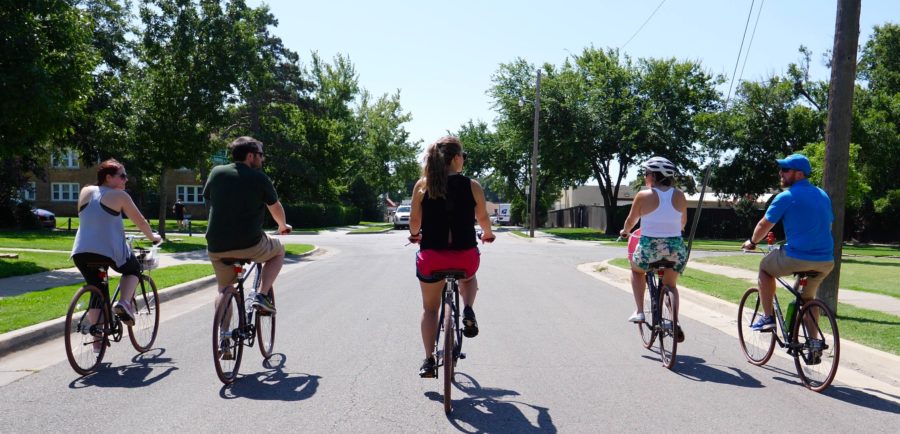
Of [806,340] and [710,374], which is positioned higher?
[806,340]

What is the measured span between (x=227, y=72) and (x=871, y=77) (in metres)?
42.6

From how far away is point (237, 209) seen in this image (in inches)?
232

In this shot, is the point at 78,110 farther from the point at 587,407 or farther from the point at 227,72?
the point at 587,407

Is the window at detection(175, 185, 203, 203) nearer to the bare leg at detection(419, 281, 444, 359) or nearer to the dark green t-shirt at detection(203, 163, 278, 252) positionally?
the dark green t-shirt at detection(203, 163, 278, 252)

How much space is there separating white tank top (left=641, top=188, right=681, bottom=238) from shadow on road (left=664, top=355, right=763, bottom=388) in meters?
1.22

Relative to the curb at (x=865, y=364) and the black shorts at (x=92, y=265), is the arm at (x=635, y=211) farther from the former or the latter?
the black shorts at (x=92, y=265)

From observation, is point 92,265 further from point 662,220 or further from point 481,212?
point 662,220

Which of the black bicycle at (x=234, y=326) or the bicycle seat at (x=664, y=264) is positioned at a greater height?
the bicycle seat at (x=664, y=264)

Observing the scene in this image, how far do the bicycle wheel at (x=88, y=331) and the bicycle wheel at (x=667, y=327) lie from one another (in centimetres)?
499

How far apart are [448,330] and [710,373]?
2770 mm

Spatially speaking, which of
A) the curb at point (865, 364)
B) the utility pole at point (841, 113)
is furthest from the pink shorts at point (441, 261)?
the utility pole at point (841, 113)

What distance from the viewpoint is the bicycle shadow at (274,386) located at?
540 centimetres

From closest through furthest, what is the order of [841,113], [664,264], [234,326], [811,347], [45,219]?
[811,347] < [234,326] < [664,264] < [841,113] < [45,219]

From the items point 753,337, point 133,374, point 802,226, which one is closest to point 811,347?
point 802,226
